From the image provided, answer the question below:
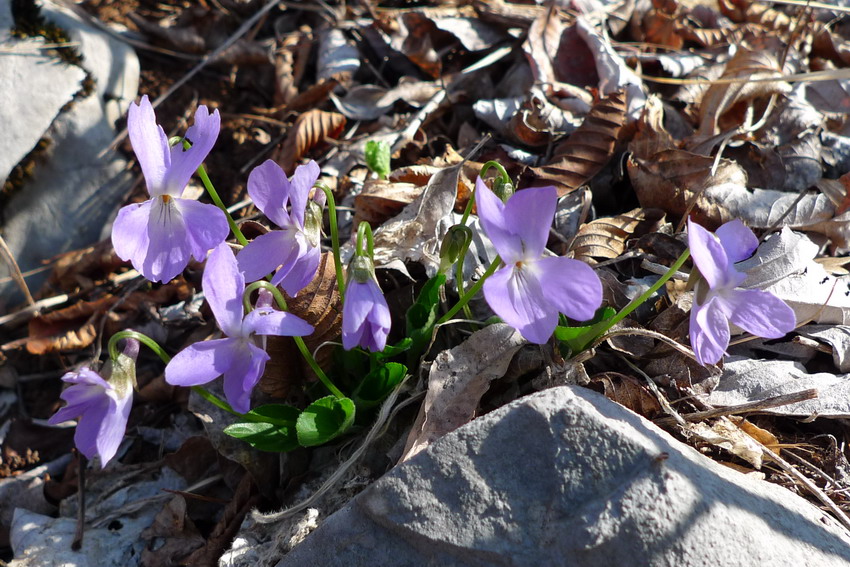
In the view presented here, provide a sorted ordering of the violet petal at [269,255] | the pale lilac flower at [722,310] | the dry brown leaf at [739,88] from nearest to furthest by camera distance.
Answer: the pale lilac flower at [722,310], the violet petal at [269,255], the dry brown leaf at [739,88]

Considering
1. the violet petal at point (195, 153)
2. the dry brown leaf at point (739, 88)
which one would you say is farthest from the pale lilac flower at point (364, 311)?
the dry brown leaf at point (739, 88)

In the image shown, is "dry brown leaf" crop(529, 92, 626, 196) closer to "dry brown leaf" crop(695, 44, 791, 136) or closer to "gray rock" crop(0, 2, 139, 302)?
"dry brown leaf" crop(695, 44, 791, 136)

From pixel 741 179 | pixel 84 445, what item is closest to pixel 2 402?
pixel 84 445

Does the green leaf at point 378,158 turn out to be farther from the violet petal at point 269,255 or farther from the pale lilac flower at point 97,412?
the pale lilac flower at point 97,412

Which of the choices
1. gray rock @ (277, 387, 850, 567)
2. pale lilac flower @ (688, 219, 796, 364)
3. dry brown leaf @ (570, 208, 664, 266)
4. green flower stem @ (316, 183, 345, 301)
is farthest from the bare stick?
green flower stem @ (316, 183, 345, 301)

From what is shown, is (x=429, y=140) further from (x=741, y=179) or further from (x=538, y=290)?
(x=538, y=290)

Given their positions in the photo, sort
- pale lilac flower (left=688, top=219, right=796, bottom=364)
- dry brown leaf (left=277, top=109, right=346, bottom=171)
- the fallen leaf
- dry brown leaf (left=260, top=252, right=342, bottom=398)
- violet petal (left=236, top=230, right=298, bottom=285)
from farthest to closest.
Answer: dry brown leaf (left=277, top=109, right=346, bottom=171) → dry brown leaf (left=260, top=252, right=342, bottom=398) → the fallen leaf → violet petal (left=236, top=230, right=298, bottom=285) → pale lilac flower (left=688, top=219, right=796, bottom=364)
